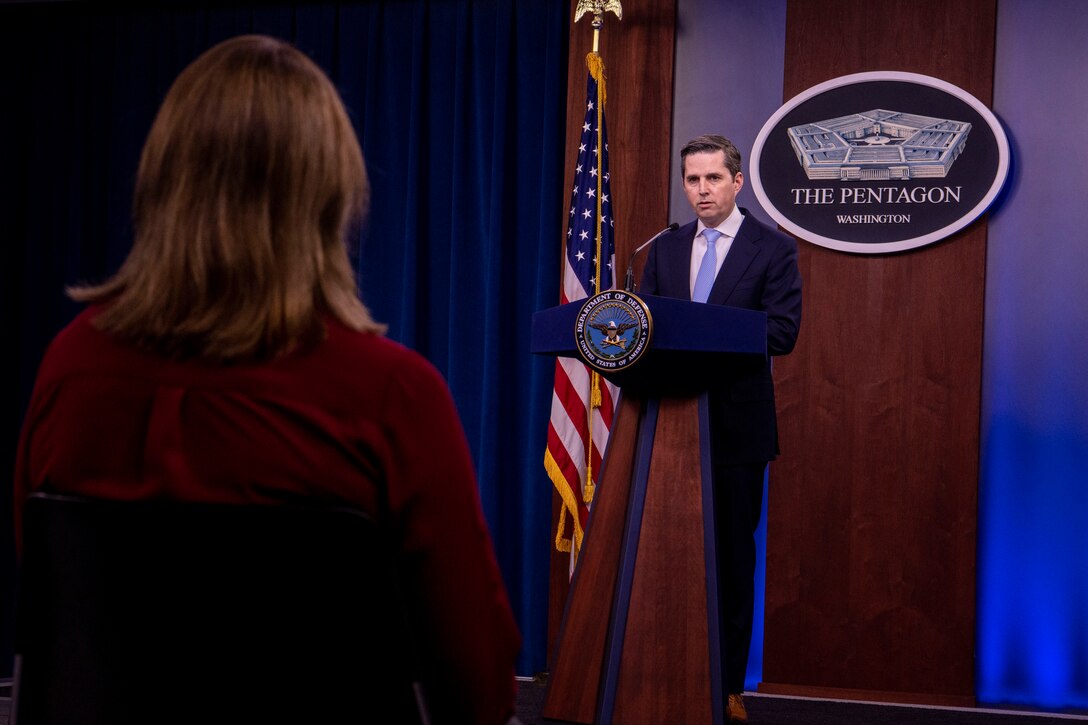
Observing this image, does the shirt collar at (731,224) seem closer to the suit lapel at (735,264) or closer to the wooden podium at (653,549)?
the suit lapel at (735,264)

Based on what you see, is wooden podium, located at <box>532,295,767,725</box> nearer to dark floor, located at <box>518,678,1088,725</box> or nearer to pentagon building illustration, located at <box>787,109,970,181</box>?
dark floor, located at <box>518,678,1088,725</box>

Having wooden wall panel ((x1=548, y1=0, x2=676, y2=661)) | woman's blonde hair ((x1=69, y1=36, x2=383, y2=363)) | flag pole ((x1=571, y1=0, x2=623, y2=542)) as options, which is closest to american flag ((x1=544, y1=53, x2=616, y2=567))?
flag pole ((x1=571, y1=0, x2=623, y2=542))

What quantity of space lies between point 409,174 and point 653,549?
2577 millimetres

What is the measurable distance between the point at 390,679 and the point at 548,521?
3.55 meters

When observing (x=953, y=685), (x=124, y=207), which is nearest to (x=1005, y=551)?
(x=953, y=685)

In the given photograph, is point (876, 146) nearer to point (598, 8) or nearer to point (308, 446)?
point (598, 8)

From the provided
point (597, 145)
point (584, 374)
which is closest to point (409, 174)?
point (597, 145)

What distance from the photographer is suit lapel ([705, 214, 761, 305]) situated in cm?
324

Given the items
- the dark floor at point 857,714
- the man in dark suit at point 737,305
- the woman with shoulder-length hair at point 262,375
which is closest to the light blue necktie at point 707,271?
the man in dark suit at point 737,305

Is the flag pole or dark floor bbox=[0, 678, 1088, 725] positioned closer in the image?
dark floor bbox=[0, 678, 1088, 725]

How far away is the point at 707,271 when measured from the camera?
335cm

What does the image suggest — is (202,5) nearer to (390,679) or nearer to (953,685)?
(953,685)

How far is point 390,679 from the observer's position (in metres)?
0.90

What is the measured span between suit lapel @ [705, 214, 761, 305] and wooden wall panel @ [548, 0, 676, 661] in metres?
0.94
